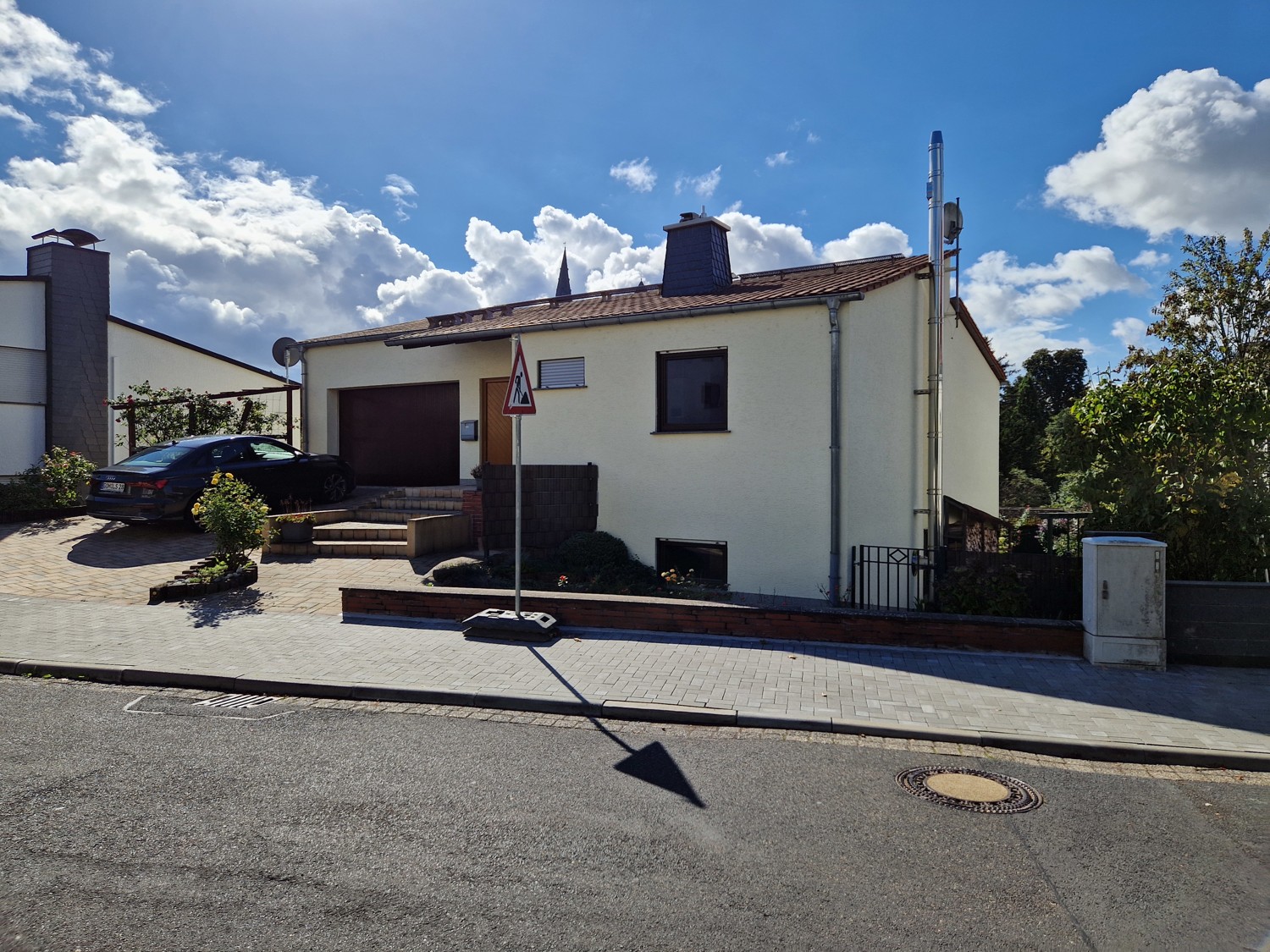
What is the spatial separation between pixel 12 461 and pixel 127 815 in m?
19.2

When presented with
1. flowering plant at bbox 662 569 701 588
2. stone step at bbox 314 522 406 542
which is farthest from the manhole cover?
stone step at bbox 314 522 406 542

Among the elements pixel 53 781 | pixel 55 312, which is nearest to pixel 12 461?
pixel 55 312

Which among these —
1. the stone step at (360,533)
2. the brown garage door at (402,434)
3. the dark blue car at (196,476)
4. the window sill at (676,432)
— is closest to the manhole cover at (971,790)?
the window sill at (676,432)

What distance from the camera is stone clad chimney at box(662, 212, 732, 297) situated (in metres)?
13.8

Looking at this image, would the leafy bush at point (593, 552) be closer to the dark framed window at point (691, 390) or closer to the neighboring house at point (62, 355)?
the dark framed window at point (691, 390)

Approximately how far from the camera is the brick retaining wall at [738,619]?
26.0 ft

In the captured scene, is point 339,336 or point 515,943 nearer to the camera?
point 515,943

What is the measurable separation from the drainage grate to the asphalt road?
2.39 ft

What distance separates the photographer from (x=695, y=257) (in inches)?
548

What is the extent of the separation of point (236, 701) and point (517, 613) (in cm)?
285

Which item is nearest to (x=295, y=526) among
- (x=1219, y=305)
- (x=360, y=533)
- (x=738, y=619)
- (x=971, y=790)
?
(x=360, y=533)

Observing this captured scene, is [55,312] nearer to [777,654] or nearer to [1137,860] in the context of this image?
[777,654]

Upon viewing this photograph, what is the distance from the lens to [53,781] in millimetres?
4754

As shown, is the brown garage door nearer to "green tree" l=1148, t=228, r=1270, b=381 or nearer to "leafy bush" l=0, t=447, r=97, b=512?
"leafy bush" l=0, t=447, r=97, b=512
